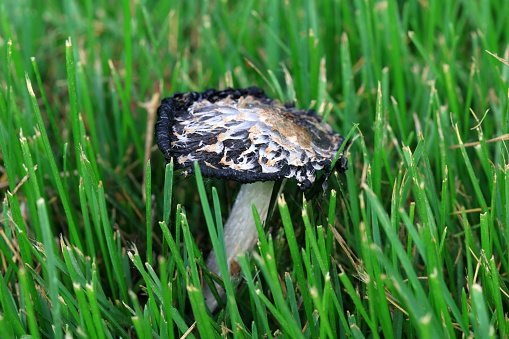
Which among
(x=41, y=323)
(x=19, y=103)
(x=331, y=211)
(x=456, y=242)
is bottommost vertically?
(x=456, y=242)

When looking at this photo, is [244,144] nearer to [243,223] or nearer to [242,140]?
[242,140]

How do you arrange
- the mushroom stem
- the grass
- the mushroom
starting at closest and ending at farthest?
the grass < the mushroom < the mushroom stem

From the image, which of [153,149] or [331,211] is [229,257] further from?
[153,149]

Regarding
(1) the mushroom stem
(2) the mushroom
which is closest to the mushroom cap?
(2) the mushroom

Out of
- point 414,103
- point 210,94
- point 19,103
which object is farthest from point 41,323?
point 414,103

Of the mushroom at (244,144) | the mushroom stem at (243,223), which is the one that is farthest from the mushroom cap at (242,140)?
the mushroom stem at (243,223)

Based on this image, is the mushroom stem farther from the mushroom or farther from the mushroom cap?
the mushroom cap
